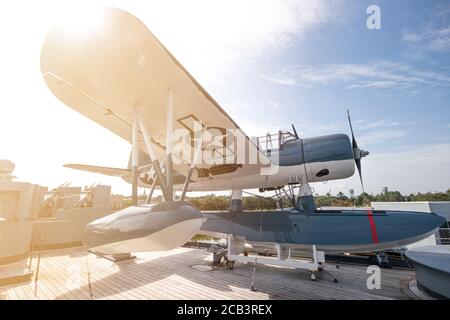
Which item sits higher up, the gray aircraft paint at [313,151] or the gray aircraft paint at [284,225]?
the gray aircraft paint at [313,151]

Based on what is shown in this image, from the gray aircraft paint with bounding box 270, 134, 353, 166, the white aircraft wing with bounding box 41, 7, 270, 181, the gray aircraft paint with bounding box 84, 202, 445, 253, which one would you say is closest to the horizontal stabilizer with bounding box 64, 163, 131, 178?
the white aircraft wing with bounding box 41, 7, 270, 181

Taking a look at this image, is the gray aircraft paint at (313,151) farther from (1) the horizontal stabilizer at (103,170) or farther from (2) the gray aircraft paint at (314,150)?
(1) the horizontal stabilizer at (103,170)

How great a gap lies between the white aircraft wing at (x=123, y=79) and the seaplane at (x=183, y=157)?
0.6 inches

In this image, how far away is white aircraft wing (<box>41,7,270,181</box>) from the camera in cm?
320

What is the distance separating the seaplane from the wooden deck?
70cm

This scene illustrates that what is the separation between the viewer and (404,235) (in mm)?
6059

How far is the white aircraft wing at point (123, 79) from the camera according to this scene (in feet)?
10.5

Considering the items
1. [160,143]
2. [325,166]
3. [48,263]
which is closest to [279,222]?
[325,166]

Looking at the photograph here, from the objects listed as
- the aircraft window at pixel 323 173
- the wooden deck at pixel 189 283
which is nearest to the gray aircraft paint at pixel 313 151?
the aircraft window at pixel 323 173

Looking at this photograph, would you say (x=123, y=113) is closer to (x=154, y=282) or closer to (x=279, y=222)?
(x=154, y=282)

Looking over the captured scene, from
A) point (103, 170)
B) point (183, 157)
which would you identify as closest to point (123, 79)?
point (183, 157)

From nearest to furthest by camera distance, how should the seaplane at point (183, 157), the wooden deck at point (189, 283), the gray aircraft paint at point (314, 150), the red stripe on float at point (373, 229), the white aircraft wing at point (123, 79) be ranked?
the white aircraft wing at point (123, 79) → the seaplane at point (183, 157) → the wooden deck at point (189, 283) → the red stripe on float at point (373, 229) → the gray aircraft paint at point (314, 150)

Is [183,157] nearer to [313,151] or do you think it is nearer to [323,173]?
[313,151]
